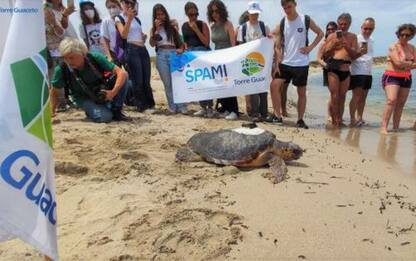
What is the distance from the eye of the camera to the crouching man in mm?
6301

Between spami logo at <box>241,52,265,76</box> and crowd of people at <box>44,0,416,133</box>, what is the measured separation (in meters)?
0.26

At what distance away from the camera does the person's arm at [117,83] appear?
6.35m

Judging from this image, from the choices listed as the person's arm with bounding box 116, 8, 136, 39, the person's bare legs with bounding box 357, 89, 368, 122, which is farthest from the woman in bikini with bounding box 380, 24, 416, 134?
the person's arm with bounding box 116, 8, 136, 39

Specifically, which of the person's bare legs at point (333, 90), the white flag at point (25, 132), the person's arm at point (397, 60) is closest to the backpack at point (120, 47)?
the person's bare legs at point (333, 90)

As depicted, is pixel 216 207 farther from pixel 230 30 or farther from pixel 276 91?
pixel 230 30

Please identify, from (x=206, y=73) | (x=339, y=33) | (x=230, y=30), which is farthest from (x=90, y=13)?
(x=339, y=33)

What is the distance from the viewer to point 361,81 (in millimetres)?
7844

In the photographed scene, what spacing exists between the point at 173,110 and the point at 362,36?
11.6 ft

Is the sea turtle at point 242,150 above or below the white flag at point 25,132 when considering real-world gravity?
below

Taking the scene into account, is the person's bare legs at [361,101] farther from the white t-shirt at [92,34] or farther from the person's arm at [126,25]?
the white t-shirt at [92,34]

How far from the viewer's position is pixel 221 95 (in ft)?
25.8

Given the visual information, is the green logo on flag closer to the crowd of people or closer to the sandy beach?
the sandy beach

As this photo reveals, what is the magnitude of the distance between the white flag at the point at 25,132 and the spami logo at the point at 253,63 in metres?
5.97

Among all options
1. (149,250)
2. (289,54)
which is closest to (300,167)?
(149,250)
